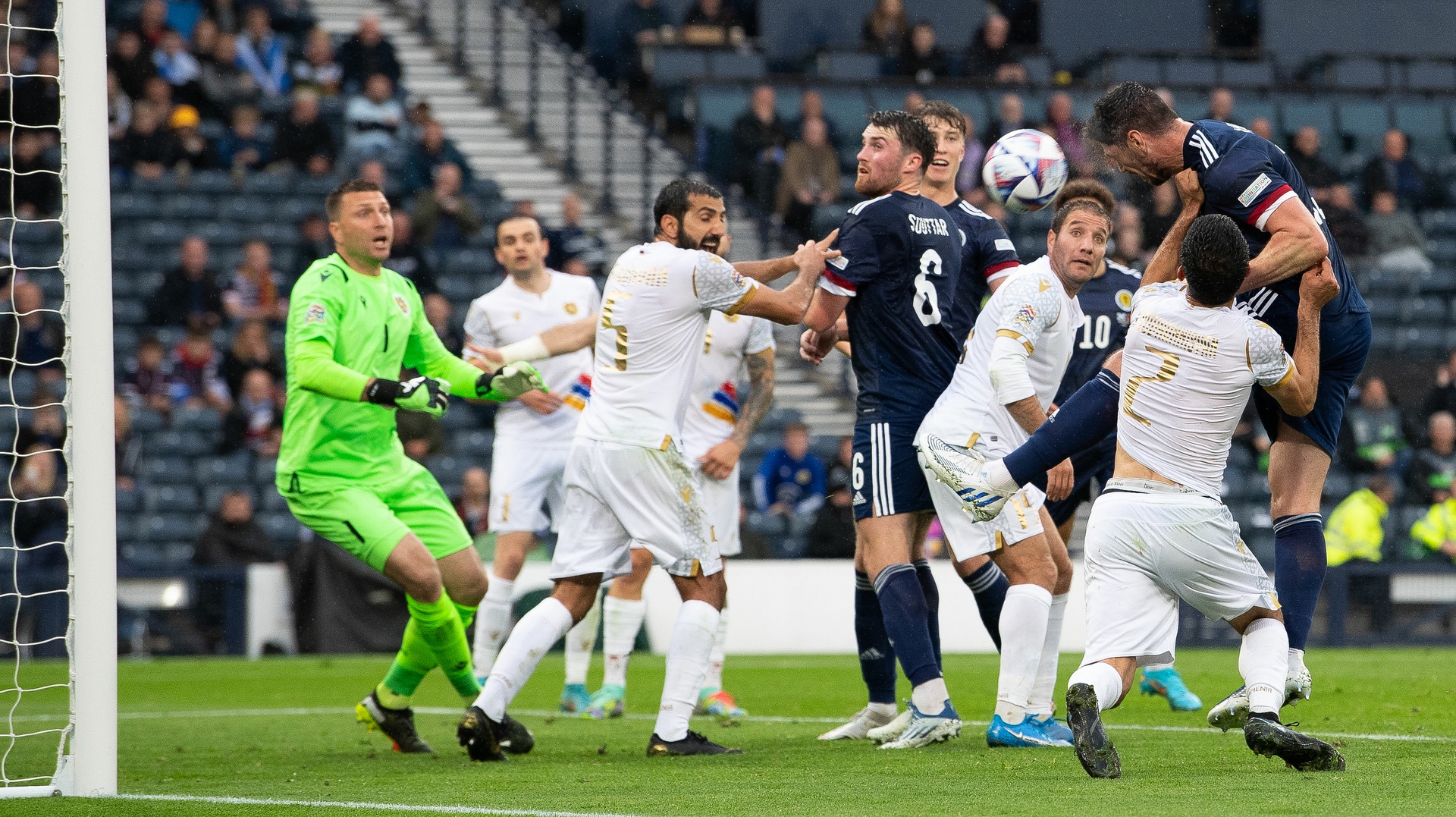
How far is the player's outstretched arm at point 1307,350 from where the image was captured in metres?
5.30

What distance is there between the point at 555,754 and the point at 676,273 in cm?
192

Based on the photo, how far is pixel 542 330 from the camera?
9.25m

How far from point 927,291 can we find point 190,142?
13.2 meters

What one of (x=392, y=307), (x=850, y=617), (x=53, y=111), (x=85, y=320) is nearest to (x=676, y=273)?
(x=392, y=307)

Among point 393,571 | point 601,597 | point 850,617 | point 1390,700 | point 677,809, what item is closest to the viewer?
point 677,809

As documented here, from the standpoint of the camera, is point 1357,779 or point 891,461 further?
point 891,461

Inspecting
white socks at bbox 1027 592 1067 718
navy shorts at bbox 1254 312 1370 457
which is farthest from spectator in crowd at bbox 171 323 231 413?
navy shorts at bbox 1254 312 1370 457

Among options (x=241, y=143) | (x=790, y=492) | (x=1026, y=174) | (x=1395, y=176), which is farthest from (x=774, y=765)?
(x=1395, y=176)

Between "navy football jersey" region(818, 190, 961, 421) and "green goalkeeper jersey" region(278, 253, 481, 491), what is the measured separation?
5.35 ft

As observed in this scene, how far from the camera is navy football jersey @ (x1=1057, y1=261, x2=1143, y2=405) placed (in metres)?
7.85

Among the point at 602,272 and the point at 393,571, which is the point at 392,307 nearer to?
the point at 393,571

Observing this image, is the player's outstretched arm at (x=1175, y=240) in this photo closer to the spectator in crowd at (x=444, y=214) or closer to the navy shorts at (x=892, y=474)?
the navy shorts at (x=892, y=474)

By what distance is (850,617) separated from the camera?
45.4ft

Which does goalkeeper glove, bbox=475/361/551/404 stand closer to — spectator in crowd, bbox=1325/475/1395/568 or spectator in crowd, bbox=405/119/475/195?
spectator in crowd, bbox=1325/475/1395/568
